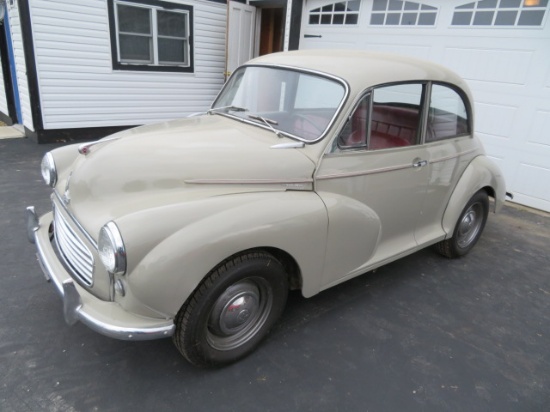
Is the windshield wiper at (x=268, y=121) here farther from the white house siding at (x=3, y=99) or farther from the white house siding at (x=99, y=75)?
the white house siding at (x=3, y=99)

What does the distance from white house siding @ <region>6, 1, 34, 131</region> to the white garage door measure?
19.8 ft

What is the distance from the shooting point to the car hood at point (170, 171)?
7.35 feet

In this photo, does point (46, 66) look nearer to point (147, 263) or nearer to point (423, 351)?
point (147, 263)

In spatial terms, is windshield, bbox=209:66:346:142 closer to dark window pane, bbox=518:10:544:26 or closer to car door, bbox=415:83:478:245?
car door, bbox=415:83:478:245

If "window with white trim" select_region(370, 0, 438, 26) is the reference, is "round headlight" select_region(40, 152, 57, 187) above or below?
below

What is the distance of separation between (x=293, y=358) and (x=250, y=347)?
294 millimetres

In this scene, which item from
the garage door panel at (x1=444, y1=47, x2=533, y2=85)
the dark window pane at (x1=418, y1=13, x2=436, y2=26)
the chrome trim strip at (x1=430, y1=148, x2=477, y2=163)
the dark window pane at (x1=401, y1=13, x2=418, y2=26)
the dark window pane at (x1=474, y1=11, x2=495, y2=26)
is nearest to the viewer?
the chrome trim strip at (x1=430, y1=148, x2=477, y2=163)

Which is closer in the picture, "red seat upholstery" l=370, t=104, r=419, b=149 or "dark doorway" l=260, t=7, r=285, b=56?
"red seat upholstery" l=370, t=104, r=419, b=149

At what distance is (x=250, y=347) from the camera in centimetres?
253

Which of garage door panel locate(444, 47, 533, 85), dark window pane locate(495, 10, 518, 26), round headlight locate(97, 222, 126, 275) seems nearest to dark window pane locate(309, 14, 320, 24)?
garage door panel locate(444, 47, 533, 85)

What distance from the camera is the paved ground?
88.0 inches

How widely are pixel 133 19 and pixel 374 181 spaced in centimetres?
650

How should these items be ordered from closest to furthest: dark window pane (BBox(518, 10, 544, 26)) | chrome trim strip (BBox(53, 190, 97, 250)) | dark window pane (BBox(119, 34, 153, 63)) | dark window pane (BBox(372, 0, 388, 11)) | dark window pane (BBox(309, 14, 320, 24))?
chrome trim strip (BBox(53, 190, 97, 250)), dark window pane (BBox(518, 10, 544, 26)), dark window pane (BBox(372, 0, 388, 11)), dark window pane (BBox(119, 34, 153, 63)), dark window pane (BBox(309, 14, 320, 24))

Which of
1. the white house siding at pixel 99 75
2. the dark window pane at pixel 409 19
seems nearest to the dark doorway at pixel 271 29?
the white house siding at pixel 99 75
